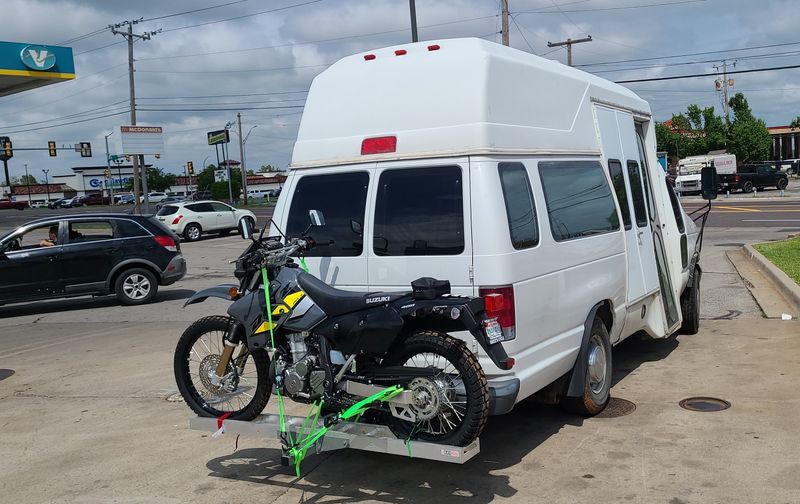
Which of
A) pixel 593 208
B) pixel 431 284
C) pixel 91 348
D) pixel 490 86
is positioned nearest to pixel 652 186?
pixel 593 208

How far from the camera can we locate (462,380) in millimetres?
4293

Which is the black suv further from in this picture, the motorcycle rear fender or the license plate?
the license plate

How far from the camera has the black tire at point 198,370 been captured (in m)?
5.00

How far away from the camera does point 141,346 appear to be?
380 inches

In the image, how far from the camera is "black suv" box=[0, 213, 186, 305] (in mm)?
12820

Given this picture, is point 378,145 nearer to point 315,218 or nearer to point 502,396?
point 315,218

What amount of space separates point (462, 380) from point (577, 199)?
6.96 ft

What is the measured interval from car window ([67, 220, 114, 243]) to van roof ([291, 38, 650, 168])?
28.9ft

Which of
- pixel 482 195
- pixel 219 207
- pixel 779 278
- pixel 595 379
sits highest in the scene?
pixel 219 207

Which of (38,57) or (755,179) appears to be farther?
(755,179)

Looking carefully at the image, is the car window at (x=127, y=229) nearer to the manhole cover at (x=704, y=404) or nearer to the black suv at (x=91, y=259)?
the black suv at (x=91, y=259)

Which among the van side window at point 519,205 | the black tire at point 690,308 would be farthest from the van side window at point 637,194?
the van side window at point 519,205

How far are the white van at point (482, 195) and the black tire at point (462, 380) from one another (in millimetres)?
322

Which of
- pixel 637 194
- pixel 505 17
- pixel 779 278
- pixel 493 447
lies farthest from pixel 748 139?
pixel 493 447
